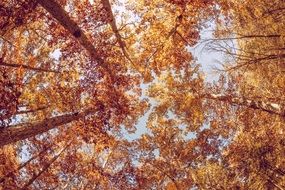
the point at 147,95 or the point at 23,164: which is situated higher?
the point at 147,95

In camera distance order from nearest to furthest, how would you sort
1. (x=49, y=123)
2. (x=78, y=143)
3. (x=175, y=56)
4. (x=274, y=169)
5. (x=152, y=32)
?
(x=274, y=169) < (x=49, y=123) < (x=152, y=32) < (x=175, y=56) < (x=78, y=143)

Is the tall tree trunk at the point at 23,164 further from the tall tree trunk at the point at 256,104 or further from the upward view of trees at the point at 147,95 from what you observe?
the tall tree trunk at the point at 256,104

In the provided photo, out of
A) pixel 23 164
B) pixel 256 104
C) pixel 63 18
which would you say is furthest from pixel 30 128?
pixel 256 104

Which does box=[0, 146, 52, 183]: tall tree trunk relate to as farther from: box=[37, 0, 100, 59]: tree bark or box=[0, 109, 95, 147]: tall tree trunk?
box=[37, 0, 100, 59]: tree bark

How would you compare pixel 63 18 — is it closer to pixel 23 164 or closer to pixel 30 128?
pixel 30 128

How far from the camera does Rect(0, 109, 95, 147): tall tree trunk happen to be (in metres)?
7.32

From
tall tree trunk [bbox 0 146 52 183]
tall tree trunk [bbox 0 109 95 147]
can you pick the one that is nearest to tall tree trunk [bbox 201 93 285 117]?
tall tree trunk [bbox 0 109 95 147]

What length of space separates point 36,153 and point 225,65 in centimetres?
640

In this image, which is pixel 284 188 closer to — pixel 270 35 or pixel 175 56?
pixel 270 35

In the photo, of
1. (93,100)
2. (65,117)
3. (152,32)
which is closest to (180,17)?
(152,32)

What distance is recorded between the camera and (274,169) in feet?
26.5

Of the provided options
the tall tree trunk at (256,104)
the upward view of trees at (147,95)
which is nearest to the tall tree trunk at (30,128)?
the upward view of trees at (147,95)

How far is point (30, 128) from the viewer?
326 inches

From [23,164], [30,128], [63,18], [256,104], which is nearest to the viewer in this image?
[63,18]
